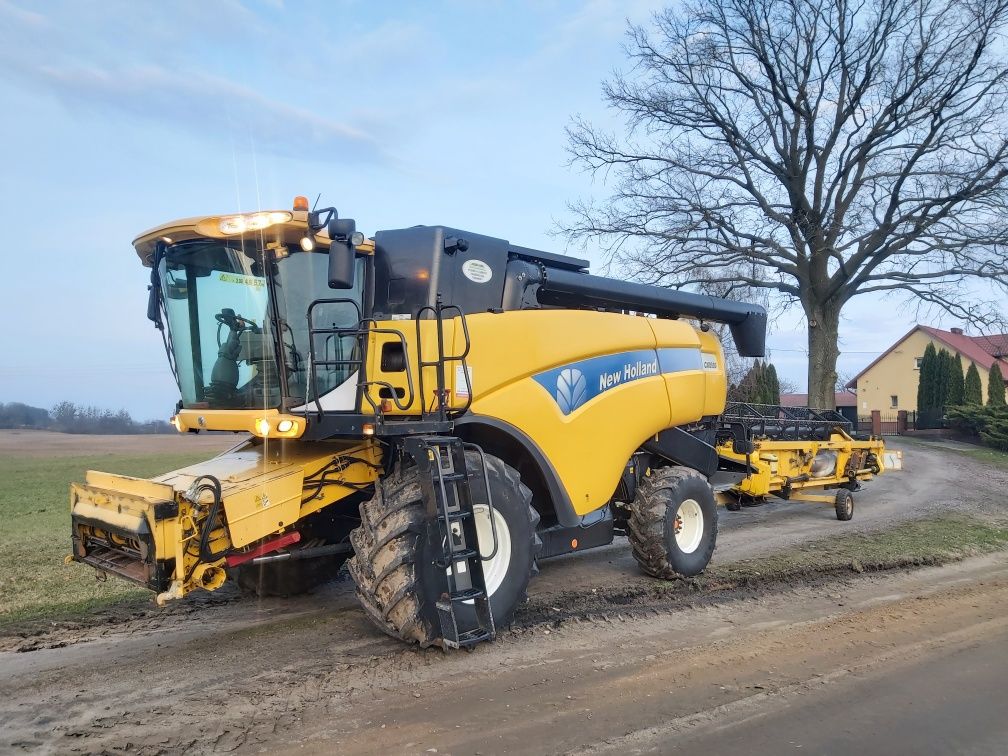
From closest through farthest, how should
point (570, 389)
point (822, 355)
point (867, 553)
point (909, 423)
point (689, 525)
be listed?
point (570, 389) → point (689, 525) → point (867, 553) → point (822, 355) → point (909, 423)

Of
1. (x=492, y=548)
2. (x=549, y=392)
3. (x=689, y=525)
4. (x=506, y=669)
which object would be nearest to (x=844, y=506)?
(x=689, y=525)

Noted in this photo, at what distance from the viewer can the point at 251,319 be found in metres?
5.29

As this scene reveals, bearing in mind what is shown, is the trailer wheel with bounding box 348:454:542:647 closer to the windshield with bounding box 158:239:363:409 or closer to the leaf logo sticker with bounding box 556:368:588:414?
the windshield with bounding box 158:239:363:409

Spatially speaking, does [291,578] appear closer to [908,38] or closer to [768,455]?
[768,455]

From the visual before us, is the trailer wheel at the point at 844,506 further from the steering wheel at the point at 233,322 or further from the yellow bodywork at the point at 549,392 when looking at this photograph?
the steering wheel at the point at 233,322

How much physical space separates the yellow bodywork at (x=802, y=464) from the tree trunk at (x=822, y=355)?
9.29 m

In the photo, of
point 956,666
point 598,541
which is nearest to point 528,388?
point 598,541

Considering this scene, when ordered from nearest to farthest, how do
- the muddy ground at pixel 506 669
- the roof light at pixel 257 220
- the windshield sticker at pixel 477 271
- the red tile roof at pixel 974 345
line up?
the muddy ground at pixel 506 669, the roof light at pixel 257 220, the windshield sticker at pixel 477 271, the red tile roof at pixel 974 345

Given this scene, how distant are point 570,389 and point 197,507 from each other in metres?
2.99

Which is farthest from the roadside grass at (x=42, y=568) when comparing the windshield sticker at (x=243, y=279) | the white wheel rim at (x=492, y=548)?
the white wheel rim at (x=492, y=548)

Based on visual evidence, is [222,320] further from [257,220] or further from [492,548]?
[492,548]

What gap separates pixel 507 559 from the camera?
5434 mm

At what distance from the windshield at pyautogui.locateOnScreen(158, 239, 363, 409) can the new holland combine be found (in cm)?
1

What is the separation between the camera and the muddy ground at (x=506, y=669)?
387cm
